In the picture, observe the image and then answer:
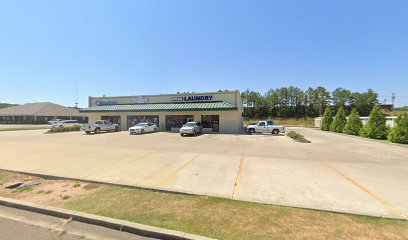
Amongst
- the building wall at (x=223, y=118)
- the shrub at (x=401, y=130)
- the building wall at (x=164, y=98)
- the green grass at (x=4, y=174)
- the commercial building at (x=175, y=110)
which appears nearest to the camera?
the green grass at (x=4, y=174)

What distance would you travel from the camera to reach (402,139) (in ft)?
54.0

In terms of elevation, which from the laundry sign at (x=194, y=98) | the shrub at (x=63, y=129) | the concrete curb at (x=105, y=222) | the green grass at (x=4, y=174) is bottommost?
the concrete curb at (x=105, y=222)

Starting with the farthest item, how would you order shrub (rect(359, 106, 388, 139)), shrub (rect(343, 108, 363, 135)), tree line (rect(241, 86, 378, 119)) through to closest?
tree line (rect(241, 86, 378, 119)) < shrub (rect(343, 108, 363, 135)) < shrub (rect(359, 106, 388, 139))

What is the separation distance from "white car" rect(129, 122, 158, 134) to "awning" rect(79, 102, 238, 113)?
271 cm

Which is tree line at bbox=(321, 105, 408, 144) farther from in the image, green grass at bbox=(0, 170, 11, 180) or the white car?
the white car

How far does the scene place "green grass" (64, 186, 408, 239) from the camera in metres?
3.54

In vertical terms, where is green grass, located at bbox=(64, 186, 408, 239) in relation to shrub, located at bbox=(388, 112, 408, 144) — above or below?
below

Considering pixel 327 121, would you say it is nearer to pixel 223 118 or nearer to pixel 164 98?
pixel 223 118

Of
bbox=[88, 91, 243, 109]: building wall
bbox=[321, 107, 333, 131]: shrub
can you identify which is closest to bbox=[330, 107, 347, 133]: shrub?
bbox=[321, 107, 333, 131]: shrub

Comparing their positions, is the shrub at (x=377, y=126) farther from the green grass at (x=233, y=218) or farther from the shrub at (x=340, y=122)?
the green grass at (x=233, y=218)

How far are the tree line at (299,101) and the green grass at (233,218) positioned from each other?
79.9 metres

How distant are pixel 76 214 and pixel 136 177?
2.73 m

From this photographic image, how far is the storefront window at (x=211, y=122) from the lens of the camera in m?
27.7

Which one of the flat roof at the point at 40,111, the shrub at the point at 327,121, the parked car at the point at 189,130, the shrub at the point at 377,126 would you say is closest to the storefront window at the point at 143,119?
the parked car at the point at 189,130
